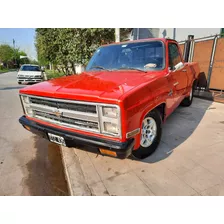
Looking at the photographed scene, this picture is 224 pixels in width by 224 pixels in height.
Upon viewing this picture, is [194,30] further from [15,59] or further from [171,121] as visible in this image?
[15,59]

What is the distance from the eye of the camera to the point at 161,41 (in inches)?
122

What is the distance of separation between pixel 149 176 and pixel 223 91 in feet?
19.2

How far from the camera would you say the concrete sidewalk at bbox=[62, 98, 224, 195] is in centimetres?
213

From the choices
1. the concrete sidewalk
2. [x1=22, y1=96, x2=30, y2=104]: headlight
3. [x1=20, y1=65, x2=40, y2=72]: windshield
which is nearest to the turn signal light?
the concrete sidewalk

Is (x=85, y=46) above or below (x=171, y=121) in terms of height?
above

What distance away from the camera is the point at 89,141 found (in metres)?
2.07

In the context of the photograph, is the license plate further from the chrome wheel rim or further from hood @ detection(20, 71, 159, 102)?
the chrome wheel rim

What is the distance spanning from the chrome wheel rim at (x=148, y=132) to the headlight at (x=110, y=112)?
75cm

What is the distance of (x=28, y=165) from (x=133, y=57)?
2.66m

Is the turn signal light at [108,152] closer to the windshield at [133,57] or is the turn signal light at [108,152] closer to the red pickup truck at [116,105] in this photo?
the red pickup truck at [116,105]

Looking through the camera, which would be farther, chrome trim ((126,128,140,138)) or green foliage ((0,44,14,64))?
green foliage ((0,44,14,64))

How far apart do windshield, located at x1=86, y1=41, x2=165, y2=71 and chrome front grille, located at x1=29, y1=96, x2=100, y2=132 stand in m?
1.35
